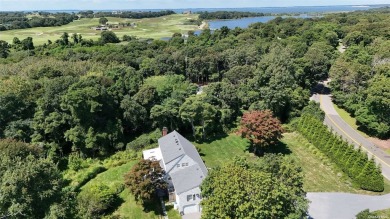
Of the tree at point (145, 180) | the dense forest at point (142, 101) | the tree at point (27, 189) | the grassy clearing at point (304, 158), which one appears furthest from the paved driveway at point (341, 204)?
the tree at point (27, 189)

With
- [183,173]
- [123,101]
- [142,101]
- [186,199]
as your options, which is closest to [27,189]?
[186,199]

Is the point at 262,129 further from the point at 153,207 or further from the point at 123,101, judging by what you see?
the point at 123,101

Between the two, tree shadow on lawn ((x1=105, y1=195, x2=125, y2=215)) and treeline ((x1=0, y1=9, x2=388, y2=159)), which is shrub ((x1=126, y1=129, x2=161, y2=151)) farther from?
tree shadow on lawn ((x1=105, y1=195, x2=125, y2=215))

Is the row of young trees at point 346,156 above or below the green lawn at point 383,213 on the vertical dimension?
above

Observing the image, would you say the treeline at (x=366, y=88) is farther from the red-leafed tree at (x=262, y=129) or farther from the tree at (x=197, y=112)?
the tree at (x=197, y=112)

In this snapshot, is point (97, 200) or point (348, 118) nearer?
point (97, 200)

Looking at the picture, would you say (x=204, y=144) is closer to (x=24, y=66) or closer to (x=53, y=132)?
(x=53, y=132)
